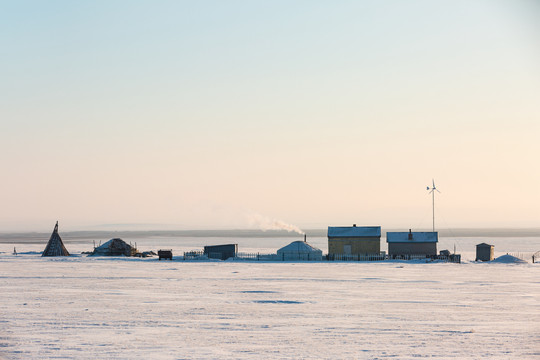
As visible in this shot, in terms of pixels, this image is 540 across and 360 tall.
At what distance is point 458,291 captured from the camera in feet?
114

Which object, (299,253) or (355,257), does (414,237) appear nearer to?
(355,257)

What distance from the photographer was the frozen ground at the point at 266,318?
18.5m

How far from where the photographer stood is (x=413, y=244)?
232ft

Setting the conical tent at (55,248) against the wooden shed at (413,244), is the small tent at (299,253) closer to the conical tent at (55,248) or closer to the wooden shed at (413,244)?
the wooden shed at (413,244)

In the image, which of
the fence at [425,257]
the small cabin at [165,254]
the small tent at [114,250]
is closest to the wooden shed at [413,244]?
the fence at [425,257]

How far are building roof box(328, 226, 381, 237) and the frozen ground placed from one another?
2883 cm

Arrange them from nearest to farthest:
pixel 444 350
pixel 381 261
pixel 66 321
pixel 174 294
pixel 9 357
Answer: pixel 9 357 → pixel 444 350 → pixel 66 321 → pixel 174 294 → pixel 381 261

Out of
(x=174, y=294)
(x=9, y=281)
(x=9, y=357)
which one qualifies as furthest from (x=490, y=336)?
(x=9, y=281)

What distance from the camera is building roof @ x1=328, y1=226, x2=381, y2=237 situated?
7031 cm

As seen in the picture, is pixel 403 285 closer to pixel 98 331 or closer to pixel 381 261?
pixel 98 331

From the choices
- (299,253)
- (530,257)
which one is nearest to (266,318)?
(299,253)

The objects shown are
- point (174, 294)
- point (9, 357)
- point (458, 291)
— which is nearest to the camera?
point (9, 357)

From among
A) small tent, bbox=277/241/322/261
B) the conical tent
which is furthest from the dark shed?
the conical tent

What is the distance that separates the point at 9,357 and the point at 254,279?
25711mm
